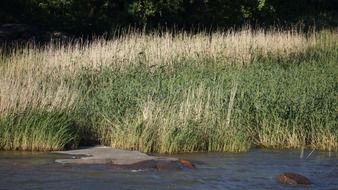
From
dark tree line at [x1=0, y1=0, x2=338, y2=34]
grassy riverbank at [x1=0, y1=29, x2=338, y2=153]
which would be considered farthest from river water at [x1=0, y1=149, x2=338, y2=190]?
dark tree line at [x1=0, y1=0, x2=338, y2=34]

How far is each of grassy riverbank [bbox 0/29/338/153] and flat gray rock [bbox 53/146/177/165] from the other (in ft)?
1.56

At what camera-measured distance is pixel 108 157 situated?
36.5 ft

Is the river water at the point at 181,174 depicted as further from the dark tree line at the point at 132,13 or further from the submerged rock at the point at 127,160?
the dark tree line at the point at 132,13

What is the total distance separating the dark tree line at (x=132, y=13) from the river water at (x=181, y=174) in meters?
17.9

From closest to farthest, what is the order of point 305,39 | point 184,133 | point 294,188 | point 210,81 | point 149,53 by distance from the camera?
point 294,188 < point 184,133 < point 210,81 < point 149,53 < point 305,39

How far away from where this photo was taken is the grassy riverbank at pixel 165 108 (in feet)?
39.9

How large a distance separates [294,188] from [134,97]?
4.61 m

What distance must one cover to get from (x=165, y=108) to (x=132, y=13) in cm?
1831

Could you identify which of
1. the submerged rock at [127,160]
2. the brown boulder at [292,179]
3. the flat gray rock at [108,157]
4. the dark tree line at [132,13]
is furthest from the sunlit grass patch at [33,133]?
the dark tree line at [132,13]

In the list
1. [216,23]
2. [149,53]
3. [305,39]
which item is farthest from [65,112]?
[216,23]

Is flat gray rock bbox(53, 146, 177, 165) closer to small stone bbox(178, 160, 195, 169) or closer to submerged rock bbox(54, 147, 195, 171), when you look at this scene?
submerged rock bbox(54, 147, 195, 171)

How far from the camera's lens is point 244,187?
31.2 feet

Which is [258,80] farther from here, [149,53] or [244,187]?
[244,187]

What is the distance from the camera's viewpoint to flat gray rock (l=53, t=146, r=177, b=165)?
10834 millimetres
